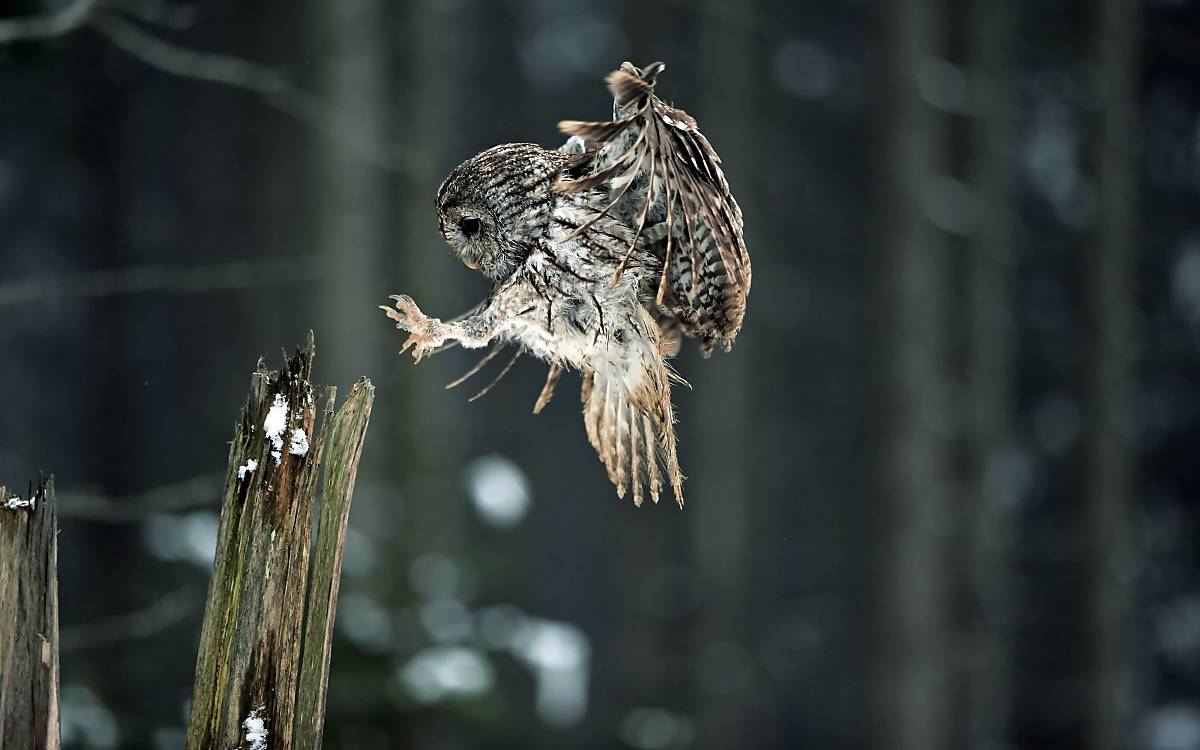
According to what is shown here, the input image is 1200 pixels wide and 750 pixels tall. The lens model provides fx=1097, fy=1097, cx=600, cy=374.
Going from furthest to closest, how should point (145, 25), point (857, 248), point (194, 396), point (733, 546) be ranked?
point (857, 248), point (733, 546), point (194, 396), point (145, 25)

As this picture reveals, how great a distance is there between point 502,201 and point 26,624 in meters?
0.94

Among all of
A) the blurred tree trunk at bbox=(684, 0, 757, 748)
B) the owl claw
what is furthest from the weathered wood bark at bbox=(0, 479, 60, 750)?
the blurred tree trunk at bbox=(684, 0, 757, 748)

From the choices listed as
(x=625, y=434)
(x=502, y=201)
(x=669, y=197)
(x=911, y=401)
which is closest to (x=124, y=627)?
(x=625, y=434)

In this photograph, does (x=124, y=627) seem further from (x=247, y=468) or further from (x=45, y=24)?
(x=247, y=468)

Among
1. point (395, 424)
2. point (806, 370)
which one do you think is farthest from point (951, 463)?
point (395, 424)

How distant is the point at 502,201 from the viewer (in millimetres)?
1566

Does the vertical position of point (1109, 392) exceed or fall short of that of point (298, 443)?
it exceeds it

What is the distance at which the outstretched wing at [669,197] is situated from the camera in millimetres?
1463

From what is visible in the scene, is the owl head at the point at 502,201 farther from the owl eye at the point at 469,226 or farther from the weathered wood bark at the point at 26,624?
the weathered wood bark at the point at 26,624

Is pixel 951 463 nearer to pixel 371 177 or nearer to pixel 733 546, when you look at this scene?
pixel 733 546

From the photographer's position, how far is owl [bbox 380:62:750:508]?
1.52 metres

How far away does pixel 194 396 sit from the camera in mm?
4523

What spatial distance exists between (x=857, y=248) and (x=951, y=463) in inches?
55.3

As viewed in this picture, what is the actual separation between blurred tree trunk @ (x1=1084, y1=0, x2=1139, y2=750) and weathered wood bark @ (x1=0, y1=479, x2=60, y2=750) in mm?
5563
